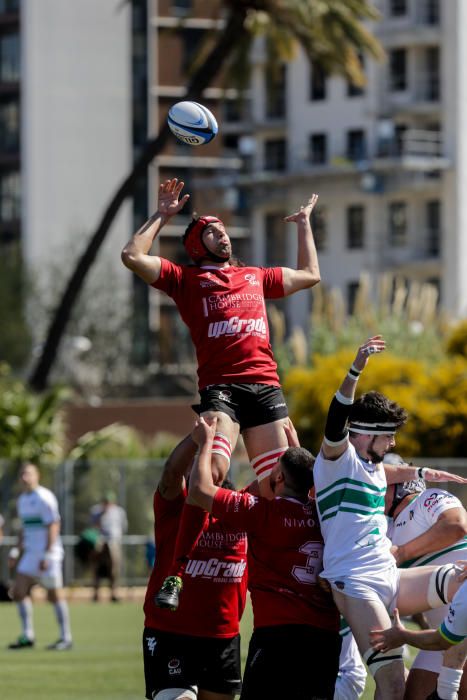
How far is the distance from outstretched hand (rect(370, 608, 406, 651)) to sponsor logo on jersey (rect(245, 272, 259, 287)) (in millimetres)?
2905

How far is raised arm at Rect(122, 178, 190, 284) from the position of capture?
35.6 feet

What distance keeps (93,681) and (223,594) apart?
723cm

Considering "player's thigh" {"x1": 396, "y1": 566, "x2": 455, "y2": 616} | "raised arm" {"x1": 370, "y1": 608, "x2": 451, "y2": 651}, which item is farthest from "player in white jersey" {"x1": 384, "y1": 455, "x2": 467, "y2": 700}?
"raised arm" {"x1": 370, "y1": 608, "x2": 451, "y2": 651}

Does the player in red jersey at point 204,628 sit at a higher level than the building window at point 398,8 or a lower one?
lower

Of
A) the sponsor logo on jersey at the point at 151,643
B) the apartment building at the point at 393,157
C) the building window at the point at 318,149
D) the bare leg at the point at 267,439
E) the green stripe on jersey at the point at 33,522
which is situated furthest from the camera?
the building window at the point at 318,149

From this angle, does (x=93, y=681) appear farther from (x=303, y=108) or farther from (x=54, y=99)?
(x=54, y=99)

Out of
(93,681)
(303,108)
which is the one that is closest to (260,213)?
(303,108)

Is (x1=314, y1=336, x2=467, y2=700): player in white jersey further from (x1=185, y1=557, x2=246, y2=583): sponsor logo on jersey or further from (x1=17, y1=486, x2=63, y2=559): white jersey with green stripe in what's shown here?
(x1=17, y1=486, x2=63, y2=559): white jersey with green stripe

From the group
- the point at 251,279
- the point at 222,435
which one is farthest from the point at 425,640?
the point at 251,279

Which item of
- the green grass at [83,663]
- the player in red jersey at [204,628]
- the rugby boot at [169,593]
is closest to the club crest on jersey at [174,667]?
the player in red jersey at [204,628]

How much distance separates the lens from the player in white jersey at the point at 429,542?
9773 millimetres

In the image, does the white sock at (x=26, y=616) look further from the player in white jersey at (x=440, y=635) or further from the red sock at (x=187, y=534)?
the player in white jersey at (x=440, y=635)

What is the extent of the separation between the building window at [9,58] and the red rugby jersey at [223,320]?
248ft

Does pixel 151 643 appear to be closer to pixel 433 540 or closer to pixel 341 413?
pixel 433 540
